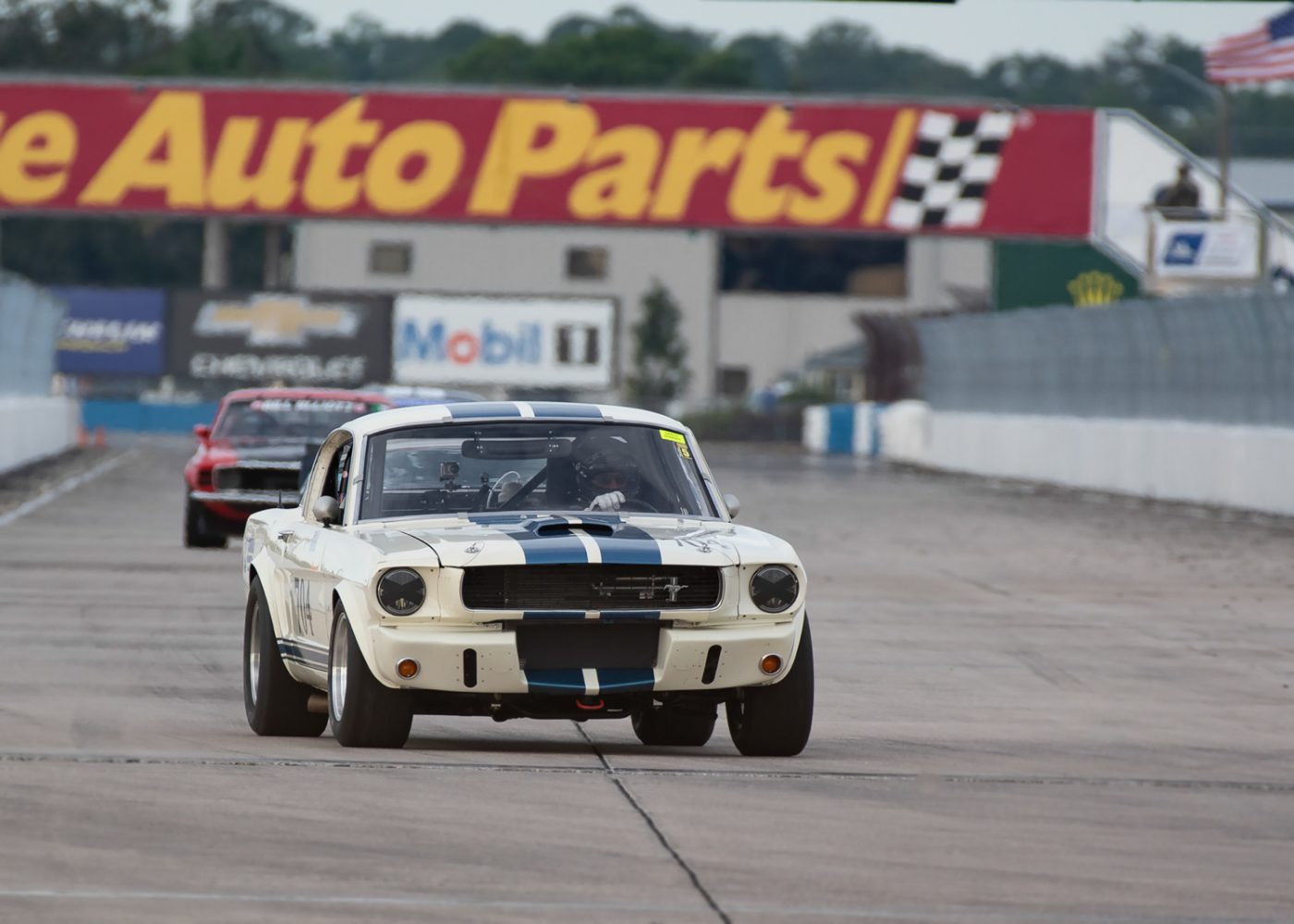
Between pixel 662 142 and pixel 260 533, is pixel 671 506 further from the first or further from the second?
pixel 662 142

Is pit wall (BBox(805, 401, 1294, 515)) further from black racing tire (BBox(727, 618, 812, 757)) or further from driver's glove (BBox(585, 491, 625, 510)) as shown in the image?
black racing tire (BBox(727, 618, 812, 757))

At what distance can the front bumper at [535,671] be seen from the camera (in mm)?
9211

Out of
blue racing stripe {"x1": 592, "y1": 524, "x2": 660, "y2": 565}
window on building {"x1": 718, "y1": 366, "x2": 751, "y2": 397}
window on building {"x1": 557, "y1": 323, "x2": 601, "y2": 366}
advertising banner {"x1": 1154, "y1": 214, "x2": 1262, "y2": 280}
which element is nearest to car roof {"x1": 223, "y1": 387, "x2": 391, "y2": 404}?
blue racing stripe {"x1": 592, "y1": 524, "x2": 660, "y2": 565}

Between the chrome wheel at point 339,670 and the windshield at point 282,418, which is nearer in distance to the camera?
the chrome wheel at point 339,670

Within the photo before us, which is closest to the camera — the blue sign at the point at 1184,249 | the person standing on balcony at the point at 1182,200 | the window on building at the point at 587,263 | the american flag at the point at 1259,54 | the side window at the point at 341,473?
the side window at the point at 341,473

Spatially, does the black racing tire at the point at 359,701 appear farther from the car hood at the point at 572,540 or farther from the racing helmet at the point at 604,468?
the racing helmet at the point at 604,468

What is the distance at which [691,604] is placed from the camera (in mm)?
9383

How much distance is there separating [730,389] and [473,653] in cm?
8923

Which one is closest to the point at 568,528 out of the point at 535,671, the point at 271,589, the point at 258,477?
the point at 535,671

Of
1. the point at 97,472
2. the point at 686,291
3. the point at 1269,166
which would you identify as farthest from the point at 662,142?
the point at 1269,166

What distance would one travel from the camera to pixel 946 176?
54.4 m

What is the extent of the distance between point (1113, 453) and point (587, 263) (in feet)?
189

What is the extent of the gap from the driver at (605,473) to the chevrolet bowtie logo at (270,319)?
56.7 m

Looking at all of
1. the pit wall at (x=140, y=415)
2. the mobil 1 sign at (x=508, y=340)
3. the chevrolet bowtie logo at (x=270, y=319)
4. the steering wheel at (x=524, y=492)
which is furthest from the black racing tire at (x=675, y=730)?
the pit wall at (x=140, y=415)
